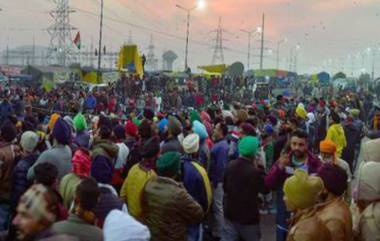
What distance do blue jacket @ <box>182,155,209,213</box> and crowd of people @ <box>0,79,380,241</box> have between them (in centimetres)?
1

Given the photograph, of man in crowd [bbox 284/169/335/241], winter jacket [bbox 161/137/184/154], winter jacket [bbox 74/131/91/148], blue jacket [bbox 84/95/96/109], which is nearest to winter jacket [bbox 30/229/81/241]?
man in crowd [bbox 284/169/335/241]

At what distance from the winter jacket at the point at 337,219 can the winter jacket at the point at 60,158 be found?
138 inches

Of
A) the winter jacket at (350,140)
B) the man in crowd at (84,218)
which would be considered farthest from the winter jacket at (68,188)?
the winter jacket at (350,140)

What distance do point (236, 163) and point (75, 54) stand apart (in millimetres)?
93153

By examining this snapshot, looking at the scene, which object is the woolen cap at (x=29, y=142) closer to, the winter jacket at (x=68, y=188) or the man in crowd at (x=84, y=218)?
the winter jacket at (x=68, y=188)

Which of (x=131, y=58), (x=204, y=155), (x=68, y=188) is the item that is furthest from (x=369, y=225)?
(x=131, y=58)

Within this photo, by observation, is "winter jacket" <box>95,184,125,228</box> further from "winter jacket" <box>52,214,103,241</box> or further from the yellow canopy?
the yellow canopy

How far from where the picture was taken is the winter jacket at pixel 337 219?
4.23 metres

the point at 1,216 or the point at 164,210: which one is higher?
the point at 164,210

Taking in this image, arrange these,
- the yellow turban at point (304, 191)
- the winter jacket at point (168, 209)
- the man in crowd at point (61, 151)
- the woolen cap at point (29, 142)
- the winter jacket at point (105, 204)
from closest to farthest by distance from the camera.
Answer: the yellow turban at point (304, 191) → the winter jacket at point (105, 204) → the winter jacket at point (168, 209) → the man in crowd at point (61, 151) → the woolen cap at point (29, 142)

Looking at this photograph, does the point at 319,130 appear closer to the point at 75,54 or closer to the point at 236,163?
the point at 236,163

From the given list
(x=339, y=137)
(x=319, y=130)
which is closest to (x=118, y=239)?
(x=339, y=137)

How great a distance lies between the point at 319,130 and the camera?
49.1ft

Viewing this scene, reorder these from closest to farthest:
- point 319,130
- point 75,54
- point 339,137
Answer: point 339,137 → point 319,130 → point 75,54
